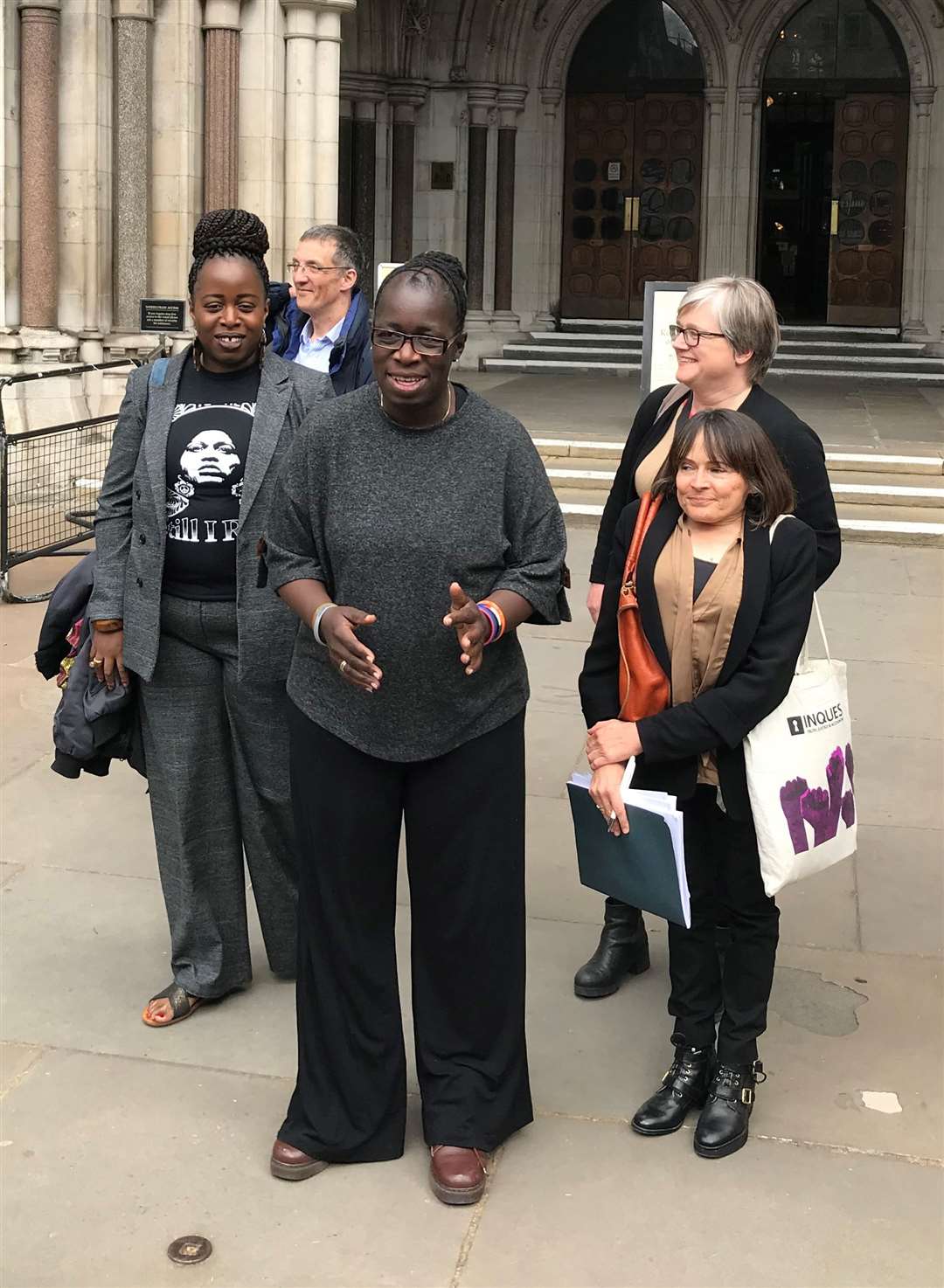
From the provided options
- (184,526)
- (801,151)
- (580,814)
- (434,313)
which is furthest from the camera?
(801,151)

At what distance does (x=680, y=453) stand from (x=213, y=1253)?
1803 mm

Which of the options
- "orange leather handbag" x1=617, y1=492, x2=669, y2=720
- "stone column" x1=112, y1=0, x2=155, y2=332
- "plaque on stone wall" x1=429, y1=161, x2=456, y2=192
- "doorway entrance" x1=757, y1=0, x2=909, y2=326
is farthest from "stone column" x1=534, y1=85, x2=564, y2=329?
"orange leather handbag" x1=617, y1=492, x2=669, y2=720

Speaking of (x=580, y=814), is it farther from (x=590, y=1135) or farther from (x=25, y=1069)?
(x=25, y=1069)

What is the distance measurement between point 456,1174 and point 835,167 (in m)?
19.2

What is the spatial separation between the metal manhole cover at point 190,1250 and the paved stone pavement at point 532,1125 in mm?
23

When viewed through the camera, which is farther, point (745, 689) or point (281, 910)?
point (281, 910)

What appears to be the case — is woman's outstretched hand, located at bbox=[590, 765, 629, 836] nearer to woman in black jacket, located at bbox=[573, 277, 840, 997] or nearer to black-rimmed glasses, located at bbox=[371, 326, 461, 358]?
woman in black jacket, located at bbox=[573, 277, 840, 997]

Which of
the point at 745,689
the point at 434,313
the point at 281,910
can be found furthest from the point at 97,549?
the point at 745,689

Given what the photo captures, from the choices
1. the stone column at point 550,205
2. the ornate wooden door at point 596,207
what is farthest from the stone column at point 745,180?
the stone column at point 550,205

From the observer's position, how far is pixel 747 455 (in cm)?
338

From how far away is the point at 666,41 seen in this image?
67.7 ft

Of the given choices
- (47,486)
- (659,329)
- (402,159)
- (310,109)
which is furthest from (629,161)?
(47,486)

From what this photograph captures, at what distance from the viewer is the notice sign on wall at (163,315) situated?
1041 centimetres

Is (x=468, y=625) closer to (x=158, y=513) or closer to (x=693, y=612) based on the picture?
(x=693, y=612)
